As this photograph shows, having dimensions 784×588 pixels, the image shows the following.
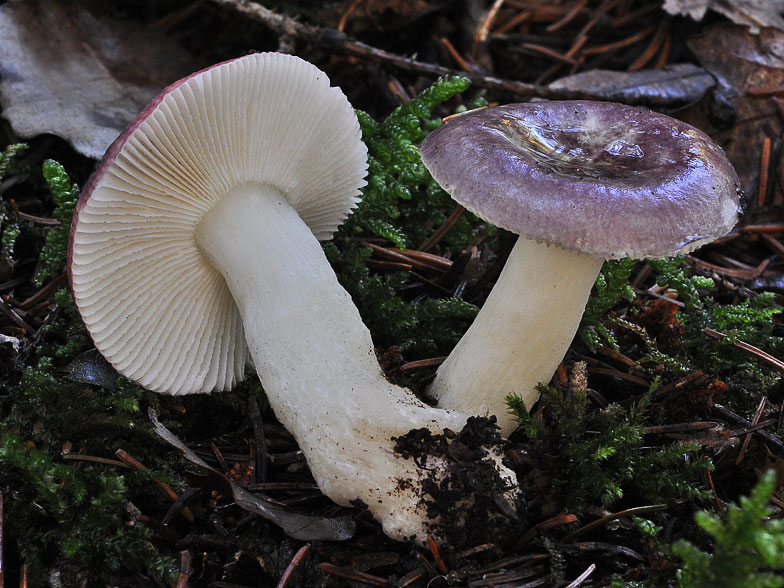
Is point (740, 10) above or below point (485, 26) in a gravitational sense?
above

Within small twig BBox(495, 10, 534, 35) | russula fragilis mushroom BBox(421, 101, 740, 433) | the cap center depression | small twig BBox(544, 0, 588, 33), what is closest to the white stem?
russula fragilis mushroom BBox(421, 101, 740, 433)

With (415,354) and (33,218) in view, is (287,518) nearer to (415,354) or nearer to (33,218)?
(415,354)

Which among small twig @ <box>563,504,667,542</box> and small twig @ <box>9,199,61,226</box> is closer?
small twig @ <box>563,504,667,542</box>

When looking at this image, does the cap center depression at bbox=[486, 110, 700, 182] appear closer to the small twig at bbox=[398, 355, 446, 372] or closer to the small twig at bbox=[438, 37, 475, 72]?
the small twig at bbox=[398, 355, 446, 372]

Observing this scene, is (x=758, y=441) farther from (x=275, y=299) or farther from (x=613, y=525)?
(x=275, y=299)

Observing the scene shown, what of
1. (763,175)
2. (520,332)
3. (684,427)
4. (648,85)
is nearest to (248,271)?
(520,332)

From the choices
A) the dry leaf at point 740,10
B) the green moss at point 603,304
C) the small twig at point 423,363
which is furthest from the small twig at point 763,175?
the small twig at point 423,363

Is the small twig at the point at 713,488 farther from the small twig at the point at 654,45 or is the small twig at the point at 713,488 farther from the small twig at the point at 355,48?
the small twig at the point at 654,45
